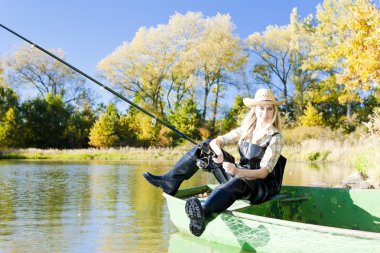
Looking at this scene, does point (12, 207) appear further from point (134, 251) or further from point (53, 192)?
point (134, 251)

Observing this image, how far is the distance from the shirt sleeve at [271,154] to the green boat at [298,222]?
0.43 meters

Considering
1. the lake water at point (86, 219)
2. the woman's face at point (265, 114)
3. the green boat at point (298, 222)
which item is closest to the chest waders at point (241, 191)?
the green boat at point (298, 222)

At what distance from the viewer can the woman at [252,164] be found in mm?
4113

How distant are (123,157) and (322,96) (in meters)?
14.6

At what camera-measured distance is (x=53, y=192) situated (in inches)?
358

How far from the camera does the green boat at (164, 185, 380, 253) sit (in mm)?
3400

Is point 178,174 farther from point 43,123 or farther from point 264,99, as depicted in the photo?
point 43,123

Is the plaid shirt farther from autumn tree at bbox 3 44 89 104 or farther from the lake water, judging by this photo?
autumn tree at bbox 3 44 89 104

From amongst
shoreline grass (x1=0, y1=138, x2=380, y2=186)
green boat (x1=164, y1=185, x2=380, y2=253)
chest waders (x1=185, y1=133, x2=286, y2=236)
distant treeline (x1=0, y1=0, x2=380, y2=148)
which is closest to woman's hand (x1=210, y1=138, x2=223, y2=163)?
chest waders (x1=185, y1=133, x2=286, y2=236)

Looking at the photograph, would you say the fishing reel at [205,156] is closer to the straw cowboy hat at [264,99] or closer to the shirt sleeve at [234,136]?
the shirt sleeve at [234,136]

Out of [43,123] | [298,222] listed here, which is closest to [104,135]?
[43,123]

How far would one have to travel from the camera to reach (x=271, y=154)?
14.1 ft

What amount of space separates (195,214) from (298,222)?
2.64 feet

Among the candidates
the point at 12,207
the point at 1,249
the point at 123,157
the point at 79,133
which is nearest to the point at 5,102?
the point at 79,133
